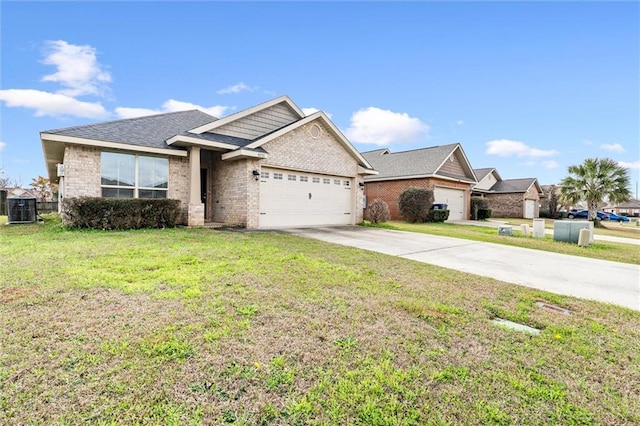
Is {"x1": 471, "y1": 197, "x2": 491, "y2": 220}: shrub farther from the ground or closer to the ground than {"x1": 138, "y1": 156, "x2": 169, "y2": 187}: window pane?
closer to the ground

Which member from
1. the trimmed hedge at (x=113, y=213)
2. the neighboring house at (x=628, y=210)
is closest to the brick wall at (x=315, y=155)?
the trimmed hedge at (x=113, y=213)

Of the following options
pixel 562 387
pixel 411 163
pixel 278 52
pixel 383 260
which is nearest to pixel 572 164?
pixel 411 163

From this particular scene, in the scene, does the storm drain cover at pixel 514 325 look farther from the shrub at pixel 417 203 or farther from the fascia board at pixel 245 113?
the shrub at pixel 417 203

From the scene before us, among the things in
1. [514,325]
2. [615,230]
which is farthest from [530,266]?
[615,230]

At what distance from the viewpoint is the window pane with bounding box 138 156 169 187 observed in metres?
11.8

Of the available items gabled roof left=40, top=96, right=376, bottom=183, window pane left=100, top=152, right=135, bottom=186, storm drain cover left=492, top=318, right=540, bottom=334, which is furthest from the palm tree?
window pane left=100, top=152, right=135, bottom=186

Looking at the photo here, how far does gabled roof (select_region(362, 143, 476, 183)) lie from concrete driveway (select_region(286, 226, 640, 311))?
1202 centimetres

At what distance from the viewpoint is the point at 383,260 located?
23.2 ft

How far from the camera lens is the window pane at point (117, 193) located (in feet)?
36.5

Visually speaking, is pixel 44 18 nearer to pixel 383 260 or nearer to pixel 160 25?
pixel 160 25

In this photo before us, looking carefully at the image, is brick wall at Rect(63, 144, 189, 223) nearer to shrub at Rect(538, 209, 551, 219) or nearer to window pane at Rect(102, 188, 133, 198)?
window pane at Rect(102, 188, 133, 198)

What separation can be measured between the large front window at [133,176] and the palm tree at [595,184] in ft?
98.1

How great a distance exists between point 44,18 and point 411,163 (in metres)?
21.2

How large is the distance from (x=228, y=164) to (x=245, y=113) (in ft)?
8.25
